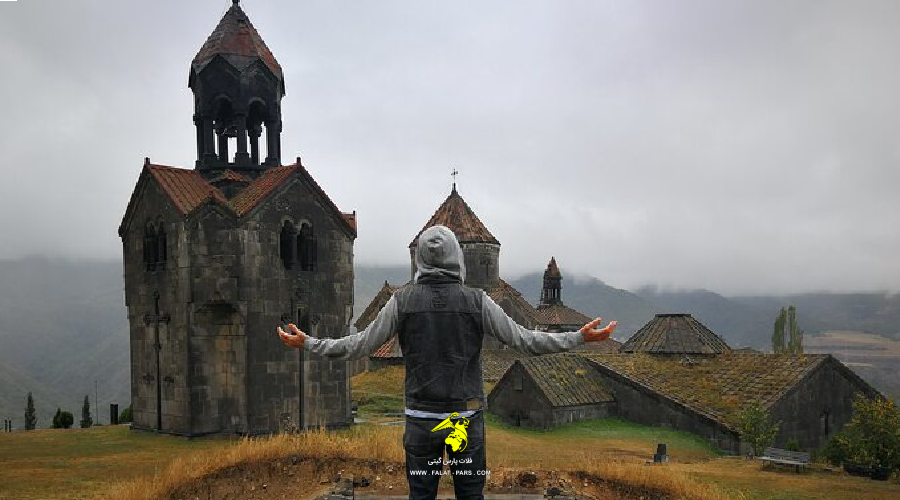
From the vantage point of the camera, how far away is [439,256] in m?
5.17

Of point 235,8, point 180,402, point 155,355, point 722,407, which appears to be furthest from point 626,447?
point 235,8

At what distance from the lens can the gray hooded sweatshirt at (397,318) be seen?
514cm

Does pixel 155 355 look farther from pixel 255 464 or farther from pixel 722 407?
pixel 722 407

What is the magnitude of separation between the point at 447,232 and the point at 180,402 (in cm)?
1479

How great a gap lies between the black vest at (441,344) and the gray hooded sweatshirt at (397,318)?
0.08 meters

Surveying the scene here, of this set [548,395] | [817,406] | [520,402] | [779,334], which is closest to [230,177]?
[520,402]

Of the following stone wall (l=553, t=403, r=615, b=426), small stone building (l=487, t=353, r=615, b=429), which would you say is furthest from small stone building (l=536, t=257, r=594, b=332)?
stone wall (l=553, t=403, r=615, b=426)

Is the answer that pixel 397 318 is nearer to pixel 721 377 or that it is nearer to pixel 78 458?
pixel 78 458

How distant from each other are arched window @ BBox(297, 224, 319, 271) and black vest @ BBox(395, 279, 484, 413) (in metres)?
14.3

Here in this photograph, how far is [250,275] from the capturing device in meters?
17.2

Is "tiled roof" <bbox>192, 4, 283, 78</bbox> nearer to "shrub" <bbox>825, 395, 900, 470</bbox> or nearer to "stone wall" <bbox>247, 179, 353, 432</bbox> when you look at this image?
"stone wall" <bbox>247, 179, 353, 432</bbox>

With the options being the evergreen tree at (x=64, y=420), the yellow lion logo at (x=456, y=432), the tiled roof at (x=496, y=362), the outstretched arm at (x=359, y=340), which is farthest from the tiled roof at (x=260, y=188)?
the tiled roof at (x=496, y=362)

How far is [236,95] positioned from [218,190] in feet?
10.3

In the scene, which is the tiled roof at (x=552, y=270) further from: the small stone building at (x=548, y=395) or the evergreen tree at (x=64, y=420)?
the evergreen tree at (x=64, y=420)
